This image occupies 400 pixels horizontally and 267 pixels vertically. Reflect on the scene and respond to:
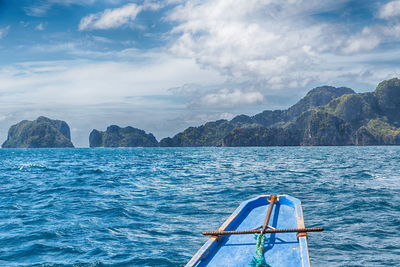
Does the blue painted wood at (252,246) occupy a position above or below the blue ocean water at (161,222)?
above

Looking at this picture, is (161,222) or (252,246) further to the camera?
(161,222)

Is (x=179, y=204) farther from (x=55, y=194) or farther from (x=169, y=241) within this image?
(x=55, y=194)

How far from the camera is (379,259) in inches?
318

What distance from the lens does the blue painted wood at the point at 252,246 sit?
6.41 meters

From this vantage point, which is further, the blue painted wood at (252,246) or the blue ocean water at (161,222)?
the blue ocean water at (161,222)

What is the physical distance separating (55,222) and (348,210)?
12.1 meters

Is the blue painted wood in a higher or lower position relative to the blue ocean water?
higher

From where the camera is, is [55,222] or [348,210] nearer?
[55,222]

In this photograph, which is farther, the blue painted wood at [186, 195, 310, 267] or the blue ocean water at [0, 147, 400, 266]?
the blue ocean water at [0, 147, 400, 266]

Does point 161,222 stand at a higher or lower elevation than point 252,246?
lower

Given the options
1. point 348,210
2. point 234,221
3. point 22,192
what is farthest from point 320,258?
point 22,192

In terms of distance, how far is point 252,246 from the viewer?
23.8ft

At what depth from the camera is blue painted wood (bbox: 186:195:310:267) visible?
6.41m

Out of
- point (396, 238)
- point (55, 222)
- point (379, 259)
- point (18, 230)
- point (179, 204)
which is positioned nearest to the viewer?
point (379, 259)
